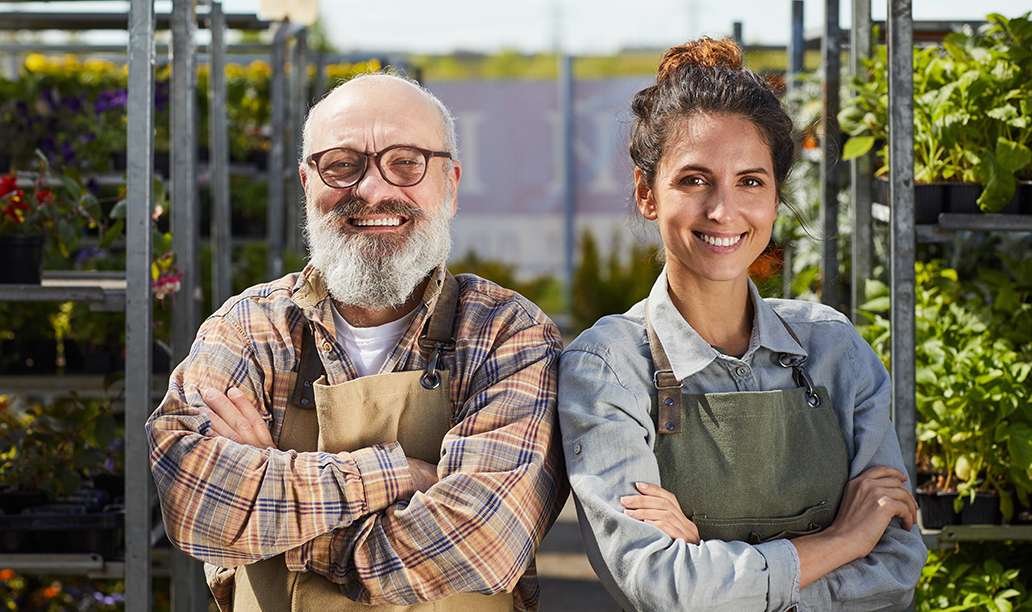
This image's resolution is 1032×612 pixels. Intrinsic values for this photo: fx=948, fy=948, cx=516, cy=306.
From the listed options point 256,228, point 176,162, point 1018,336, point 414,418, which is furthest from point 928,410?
point 256,228

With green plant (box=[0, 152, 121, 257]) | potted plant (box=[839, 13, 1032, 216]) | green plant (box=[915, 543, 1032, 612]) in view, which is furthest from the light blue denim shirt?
green plant (box=[0, 152, 121, 257])

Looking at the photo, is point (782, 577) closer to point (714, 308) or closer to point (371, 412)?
point (714, 308)

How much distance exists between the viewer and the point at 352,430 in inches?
64.3

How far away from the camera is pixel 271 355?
1.72 m

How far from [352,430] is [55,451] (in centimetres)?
158

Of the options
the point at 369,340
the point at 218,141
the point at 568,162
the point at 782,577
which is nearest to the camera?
the point at 782,577

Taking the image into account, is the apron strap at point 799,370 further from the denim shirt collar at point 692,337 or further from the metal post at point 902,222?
the metal post at point 902,222

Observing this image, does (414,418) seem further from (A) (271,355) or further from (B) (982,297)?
(B) (982,297)

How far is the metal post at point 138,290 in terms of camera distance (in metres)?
2.14

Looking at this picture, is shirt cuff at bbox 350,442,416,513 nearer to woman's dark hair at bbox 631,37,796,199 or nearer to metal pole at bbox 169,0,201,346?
woman's dark hair at bbox 631,37,796,199

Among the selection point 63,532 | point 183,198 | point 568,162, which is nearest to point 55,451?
point 63,532

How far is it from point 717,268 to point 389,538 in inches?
27.4

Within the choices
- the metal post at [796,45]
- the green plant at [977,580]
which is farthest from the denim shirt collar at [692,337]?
the metal post at [796,45]

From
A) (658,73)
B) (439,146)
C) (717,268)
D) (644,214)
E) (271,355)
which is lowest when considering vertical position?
(271,355)
